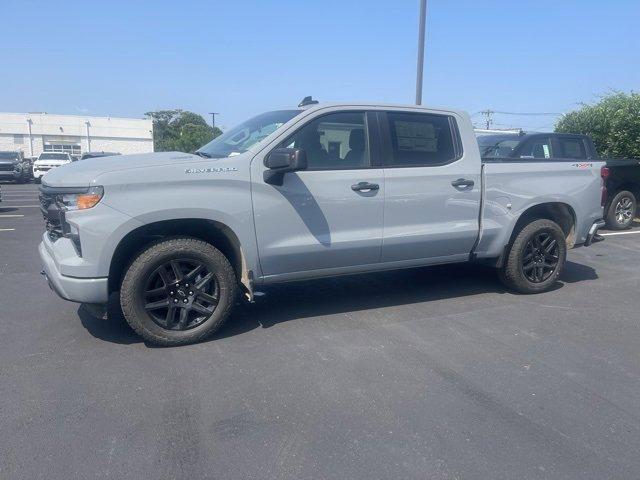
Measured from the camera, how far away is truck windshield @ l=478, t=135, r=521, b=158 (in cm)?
952

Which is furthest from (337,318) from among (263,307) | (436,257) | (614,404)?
(614,404)

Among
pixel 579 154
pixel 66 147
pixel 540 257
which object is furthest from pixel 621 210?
pixel 66 147

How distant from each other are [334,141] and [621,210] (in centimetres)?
848

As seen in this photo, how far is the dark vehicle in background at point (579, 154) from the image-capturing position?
9586mm

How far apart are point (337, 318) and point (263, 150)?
Answer: 68.1 inches

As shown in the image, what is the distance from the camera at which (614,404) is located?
3498 mm

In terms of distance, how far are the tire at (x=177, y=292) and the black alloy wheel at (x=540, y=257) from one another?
3.29m

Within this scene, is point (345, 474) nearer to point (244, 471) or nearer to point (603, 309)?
point (244, 471)

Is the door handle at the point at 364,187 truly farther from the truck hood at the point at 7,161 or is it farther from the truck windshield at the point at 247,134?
the truck hood at the point at 7,161

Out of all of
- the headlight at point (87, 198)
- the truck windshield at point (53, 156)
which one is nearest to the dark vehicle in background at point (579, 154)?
the headlight at point (87, 198)

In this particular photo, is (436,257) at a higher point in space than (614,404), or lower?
higher

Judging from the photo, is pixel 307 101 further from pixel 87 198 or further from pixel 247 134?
pixel 87 198

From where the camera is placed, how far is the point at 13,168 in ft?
87.6

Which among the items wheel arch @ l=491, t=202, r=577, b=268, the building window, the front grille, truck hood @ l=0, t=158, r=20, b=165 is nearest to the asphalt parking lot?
wheel arch @ l=491, t=202, r=577, b=268
